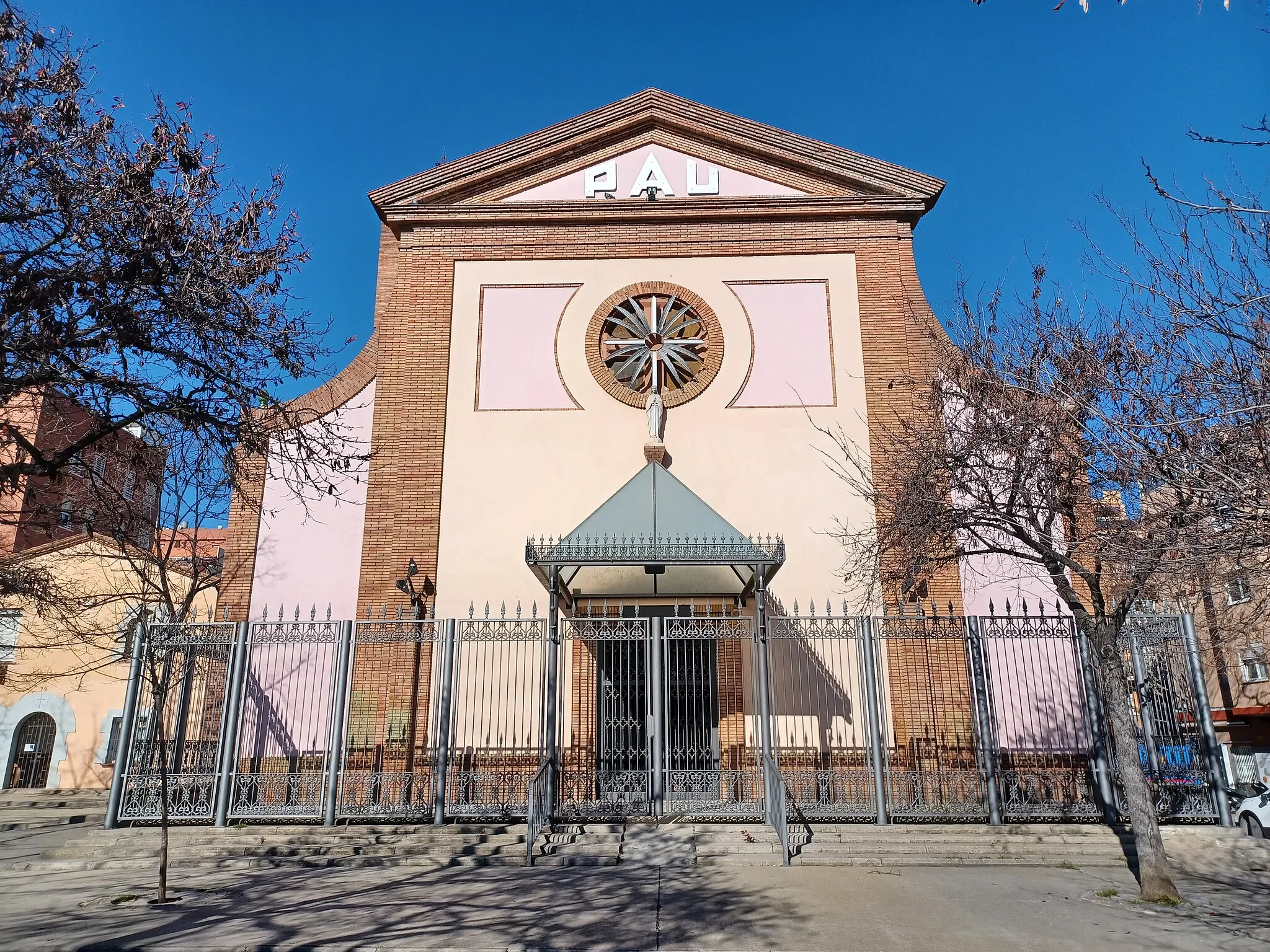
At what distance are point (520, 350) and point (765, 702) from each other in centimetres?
742

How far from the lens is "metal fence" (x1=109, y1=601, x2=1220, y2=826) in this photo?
1136 cm

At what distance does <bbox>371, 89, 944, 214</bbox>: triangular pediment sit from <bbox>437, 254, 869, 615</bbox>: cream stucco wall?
1740mm

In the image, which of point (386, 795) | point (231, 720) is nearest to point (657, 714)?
point (386, 795)

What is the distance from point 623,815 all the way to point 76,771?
1930 centimetres

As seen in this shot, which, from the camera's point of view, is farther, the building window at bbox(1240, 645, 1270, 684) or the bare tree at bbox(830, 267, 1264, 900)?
the building window at bbox(1240, 645, 1270, 684)

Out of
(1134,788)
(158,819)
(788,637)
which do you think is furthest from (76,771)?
(1134,788)

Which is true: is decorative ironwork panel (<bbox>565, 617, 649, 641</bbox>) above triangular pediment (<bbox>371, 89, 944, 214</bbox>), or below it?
below

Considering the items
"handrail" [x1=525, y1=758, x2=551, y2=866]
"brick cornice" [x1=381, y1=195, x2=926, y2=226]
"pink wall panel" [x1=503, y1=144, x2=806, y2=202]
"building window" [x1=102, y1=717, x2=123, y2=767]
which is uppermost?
"pink wall panel" [x1=503, y1=144, x2=806, y2=202]

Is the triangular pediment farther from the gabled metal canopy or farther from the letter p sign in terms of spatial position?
the gabled metal canopy

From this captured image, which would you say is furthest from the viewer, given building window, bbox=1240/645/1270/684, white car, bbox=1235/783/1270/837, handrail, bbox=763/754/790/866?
building window, bbox=1240/645/1270/684

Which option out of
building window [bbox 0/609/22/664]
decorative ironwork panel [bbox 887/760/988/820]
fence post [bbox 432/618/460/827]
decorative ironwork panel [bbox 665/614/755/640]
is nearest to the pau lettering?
decorative ironwork panel [bbox 665/614/755/640]

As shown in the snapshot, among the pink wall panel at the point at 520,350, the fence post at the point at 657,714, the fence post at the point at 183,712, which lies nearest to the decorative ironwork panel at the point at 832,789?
the fence post at the point at 657,714

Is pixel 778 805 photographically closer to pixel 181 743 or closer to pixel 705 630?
pixel 705 630

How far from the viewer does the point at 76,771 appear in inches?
928
